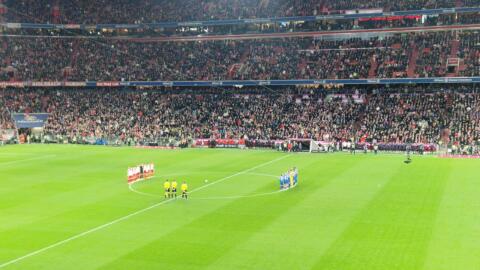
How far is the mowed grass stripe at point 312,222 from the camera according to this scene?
64.1 ft

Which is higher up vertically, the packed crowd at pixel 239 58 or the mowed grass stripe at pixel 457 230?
the packed crowd at pixel 239 58

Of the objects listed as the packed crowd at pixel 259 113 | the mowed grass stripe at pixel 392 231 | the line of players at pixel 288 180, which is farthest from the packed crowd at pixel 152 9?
the mowed grass stripe at pixel 392 231

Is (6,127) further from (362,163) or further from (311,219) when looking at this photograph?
(311,219)

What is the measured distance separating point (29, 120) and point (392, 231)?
58.5 meters

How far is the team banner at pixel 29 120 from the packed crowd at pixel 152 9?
18.1 m

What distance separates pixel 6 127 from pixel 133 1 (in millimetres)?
28087

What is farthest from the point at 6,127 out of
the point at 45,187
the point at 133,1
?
the point at 45,187

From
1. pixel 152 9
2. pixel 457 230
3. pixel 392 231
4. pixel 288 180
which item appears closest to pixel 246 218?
pixel 392 231

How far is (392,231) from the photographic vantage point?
23188mm

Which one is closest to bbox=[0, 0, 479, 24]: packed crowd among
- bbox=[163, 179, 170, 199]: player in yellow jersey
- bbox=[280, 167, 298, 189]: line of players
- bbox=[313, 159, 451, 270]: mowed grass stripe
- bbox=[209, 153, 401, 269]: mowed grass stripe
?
bbox=[209, 153, 401, 269]: mowed grass stripe

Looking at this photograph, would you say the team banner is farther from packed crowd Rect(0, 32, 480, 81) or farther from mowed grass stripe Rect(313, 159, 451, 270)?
mowed grass stripe Rect(313, 159, 451, 270)

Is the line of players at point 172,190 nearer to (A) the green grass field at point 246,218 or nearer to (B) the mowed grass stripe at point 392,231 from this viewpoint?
(A) the green grass field at point 246,218

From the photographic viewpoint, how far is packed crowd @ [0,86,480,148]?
58.4 meters

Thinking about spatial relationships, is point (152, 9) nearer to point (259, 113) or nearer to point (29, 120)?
point (29, 120)
